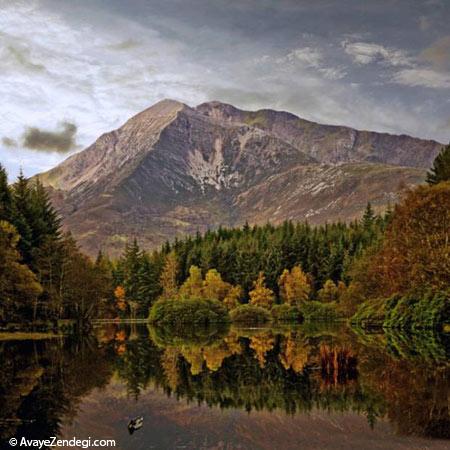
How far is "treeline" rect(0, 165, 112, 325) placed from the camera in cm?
5825

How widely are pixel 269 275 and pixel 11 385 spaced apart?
4854 inches

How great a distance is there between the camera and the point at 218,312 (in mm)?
103062

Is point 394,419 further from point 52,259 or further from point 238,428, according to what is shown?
point 52,259

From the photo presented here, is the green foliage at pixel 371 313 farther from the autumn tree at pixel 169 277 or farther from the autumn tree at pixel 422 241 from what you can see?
the autumn tree at pixel 169 277

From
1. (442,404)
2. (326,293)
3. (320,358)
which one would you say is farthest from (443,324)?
(326,293)

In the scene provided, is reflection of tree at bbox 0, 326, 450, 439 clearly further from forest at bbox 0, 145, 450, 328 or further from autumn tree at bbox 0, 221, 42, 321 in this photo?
forest at bbox 0, 145, 450, 328

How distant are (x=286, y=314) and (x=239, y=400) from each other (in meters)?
99.1

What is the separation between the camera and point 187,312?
9825 cm

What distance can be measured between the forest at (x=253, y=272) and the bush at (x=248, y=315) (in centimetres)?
20

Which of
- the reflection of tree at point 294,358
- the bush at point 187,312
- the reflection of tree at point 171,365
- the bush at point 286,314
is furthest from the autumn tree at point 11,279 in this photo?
the bush at point 286,314

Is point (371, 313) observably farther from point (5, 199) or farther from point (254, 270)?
point (254, 270)

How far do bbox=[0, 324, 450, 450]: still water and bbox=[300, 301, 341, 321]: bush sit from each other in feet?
267

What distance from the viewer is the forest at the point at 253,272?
188 ft

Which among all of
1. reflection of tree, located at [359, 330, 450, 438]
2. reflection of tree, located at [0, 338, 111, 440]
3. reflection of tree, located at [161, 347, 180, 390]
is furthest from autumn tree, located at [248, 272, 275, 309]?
reflection of tree, located at [359, 330, 450, 438]
